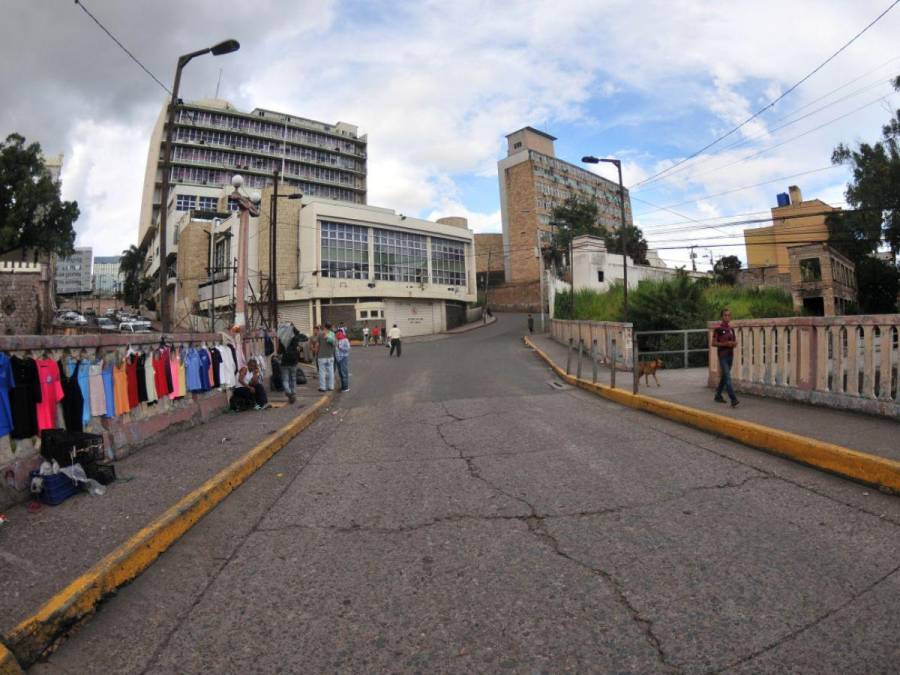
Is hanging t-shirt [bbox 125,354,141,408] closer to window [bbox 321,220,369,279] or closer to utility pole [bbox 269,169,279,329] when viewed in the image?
utility pole [bbox 269,169,279,329]

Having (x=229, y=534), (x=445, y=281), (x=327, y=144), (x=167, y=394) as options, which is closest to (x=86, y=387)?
(x=167, y=394)

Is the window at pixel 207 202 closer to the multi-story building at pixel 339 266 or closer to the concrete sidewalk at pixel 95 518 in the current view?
the multi-story building at pixel 339 266

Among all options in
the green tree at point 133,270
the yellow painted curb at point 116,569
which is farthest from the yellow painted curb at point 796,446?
the green tree at point 133,270

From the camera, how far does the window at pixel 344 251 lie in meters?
41.5

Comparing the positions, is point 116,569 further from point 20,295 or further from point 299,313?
point 299,313

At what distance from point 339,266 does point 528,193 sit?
4291cm

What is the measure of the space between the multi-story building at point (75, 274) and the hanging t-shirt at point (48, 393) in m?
89.2

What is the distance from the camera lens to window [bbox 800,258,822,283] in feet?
117

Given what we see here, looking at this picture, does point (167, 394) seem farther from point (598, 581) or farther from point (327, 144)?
point (327, 144)

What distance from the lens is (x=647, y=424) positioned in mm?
7895

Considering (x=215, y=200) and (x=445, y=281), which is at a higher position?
(x=215, y=200)

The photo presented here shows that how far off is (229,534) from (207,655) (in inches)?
67.1

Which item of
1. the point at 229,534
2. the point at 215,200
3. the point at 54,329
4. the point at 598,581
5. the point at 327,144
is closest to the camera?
the point at 598,581

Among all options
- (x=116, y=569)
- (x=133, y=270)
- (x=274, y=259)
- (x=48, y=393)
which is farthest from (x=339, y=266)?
(x=133, y=270)
